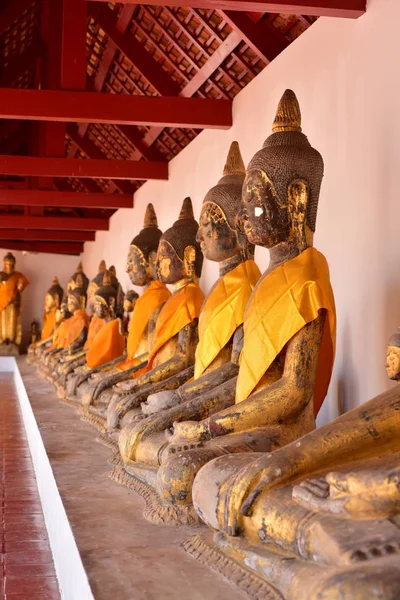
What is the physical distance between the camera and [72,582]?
2998 millimetres

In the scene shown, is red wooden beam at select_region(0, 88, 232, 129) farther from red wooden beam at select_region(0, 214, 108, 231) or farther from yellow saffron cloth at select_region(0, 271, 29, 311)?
yellow saffron cloth at select_region(0, 271, 29, 311)

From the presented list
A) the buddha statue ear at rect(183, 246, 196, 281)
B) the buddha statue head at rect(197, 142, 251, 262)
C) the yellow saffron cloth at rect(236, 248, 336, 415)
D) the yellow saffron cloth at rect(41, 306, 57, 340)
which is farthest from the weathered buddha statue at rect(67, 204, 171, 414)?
the yellow saffron cloth at rect(41, 306, 57, 340)

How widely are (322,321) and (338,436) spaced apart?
2.71 feet

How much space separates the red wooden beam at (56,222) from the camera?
12.8 m

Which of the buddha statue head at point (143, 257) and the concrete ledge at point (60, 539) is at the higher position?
the buddha statue head at point (143, 257)

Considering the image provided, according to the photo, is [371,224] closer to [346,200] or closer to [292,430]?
[346,200]

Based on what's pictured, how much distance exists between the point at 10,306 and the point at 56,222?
3634mm

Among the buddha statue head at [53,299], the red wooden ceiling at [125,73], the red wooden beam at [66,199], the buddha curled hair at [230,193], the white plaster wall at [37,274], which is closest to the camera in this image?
the buddha curled hair at [230,193]

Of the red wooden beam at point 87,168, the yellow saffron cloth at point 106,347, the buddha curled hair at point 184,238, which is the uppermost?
the red wooden beam at point 87,168

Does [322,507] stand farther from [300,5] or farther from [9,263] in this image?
[9,263]

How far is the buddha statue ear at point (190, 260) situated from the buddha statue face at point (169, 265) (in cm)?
3

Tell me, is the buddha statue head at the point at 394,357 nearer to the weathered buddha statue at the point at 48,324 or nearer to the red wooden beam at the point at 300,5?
the red wooden beam at the point at 300,5

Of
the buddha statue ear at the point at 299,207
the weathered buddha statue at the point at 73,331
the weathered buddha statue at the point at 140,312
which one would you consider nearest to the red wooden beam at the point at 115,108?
the weathered buddha statue at the point at 140,312

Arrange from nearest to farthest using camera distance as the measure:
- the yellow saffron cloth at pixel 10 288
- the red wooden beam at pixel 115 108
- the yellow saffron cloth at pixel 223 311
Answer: the yellow saffron cloth at pixel 223 311
the red wooden beam at pixel 115 108
the yellow saffron cloth at pixel 10 288
